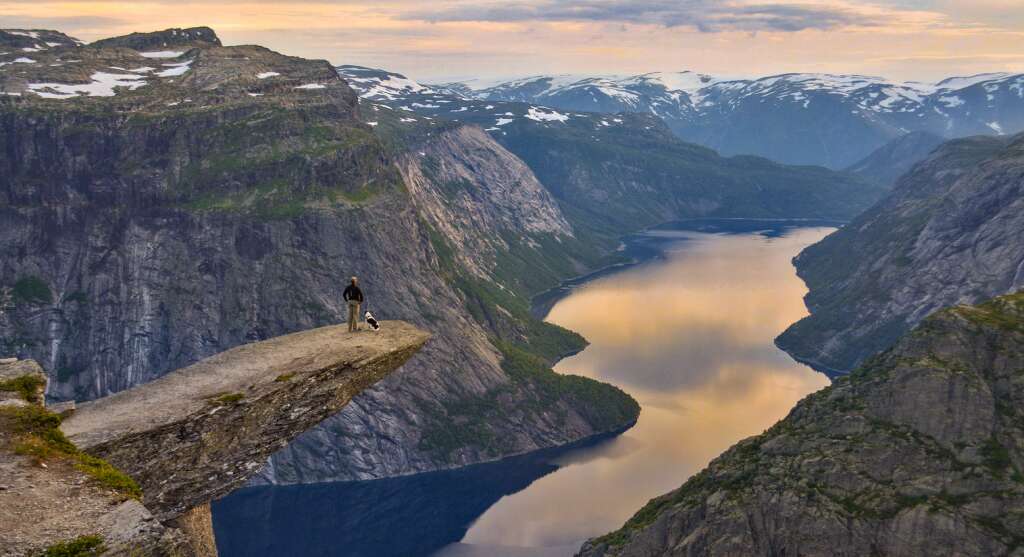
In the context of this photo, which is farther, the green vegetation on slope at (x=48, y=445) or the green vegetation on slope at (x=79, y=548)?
the green vegetation on slope at (x=48, y=445)

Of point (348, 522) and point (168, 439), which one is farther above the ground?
point (168, 439)

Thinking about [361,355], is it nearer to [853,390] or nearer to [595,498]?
[853,390]

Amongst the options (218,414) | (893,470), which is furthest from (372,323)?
(893,470)

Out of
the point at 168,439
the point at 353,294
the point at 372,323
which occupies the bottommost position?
the point at 168,439

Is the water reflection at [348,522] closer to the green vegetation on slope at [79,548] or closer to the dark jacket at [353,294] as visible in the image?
the dark jacket at [353,294]

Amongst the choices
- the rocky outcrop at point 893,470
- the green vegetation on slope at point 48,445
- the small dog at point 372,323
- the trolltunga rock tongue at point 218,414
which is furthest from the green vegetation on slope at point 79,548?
the rocky outcrop at point 893,470

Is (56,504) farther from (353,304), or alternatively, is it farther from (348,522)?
(348,522)

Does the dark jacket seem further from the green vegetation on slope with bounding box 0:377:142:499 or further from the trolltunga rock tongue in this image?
the green vegetation on slope with bounding box 0:377:142:499
